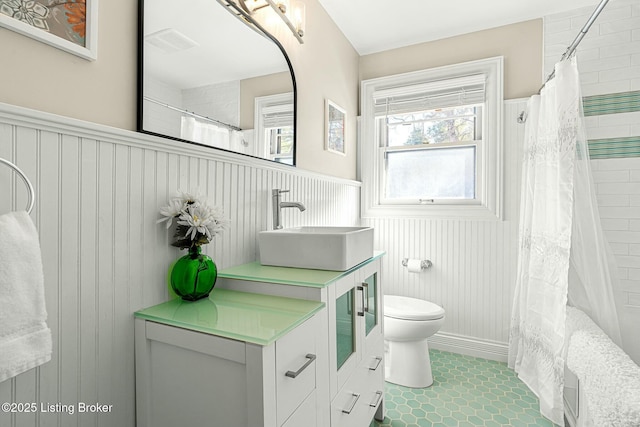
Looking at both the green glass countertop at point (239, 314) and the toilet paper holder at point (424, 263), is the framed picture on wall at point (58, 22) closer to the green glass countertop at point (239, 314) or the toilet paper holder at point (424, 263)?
the green glass countertop at point (239, 314)

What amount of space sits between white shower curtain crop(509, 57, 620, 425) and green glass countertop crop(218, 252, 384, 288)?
1077 millimetres

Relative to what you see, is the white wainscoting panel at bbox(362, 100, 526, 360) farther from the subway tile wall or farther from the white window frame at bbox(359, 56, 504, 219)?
the subway tile wall

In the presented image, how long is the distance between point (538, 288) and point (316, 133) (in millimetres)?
1589

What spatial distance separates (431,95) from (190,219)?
7.36 feet

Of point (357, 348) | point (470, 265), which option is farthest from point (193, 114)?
point (470, 265)

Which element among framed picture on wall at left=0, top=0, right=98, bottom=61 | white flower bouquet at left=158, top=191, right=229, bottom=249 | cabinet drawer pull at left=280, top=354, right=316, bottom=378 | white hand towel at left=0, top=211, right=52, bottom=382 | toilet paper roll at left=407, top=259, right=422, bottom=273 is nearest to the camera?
white hand towel at left=0, top=211, right=52, bottom=382

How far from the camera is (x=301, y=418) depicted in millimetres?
953

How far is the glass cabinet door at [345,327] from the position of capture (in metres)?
1.25

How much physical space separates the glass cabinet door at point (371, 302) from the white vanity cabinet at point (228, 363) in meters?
0.45

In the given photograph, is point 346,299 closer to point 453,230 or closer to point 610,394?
point 610,394

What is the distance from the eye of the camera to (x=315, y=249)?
1.33 m

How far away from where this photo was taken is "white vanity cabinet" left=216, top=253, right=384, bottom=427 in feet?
3.69

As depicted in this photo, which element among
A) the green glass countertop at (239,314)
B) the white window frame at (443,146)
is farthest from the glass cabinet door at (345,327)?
the white window frame at (443,146)

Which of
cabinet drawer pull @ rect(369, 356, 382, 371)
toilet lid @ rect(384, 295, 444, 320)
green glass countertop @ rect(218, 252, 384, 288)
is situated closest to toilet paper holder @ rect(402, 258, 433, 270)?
toilet lid @ rect(384, 295, 444, 320)
